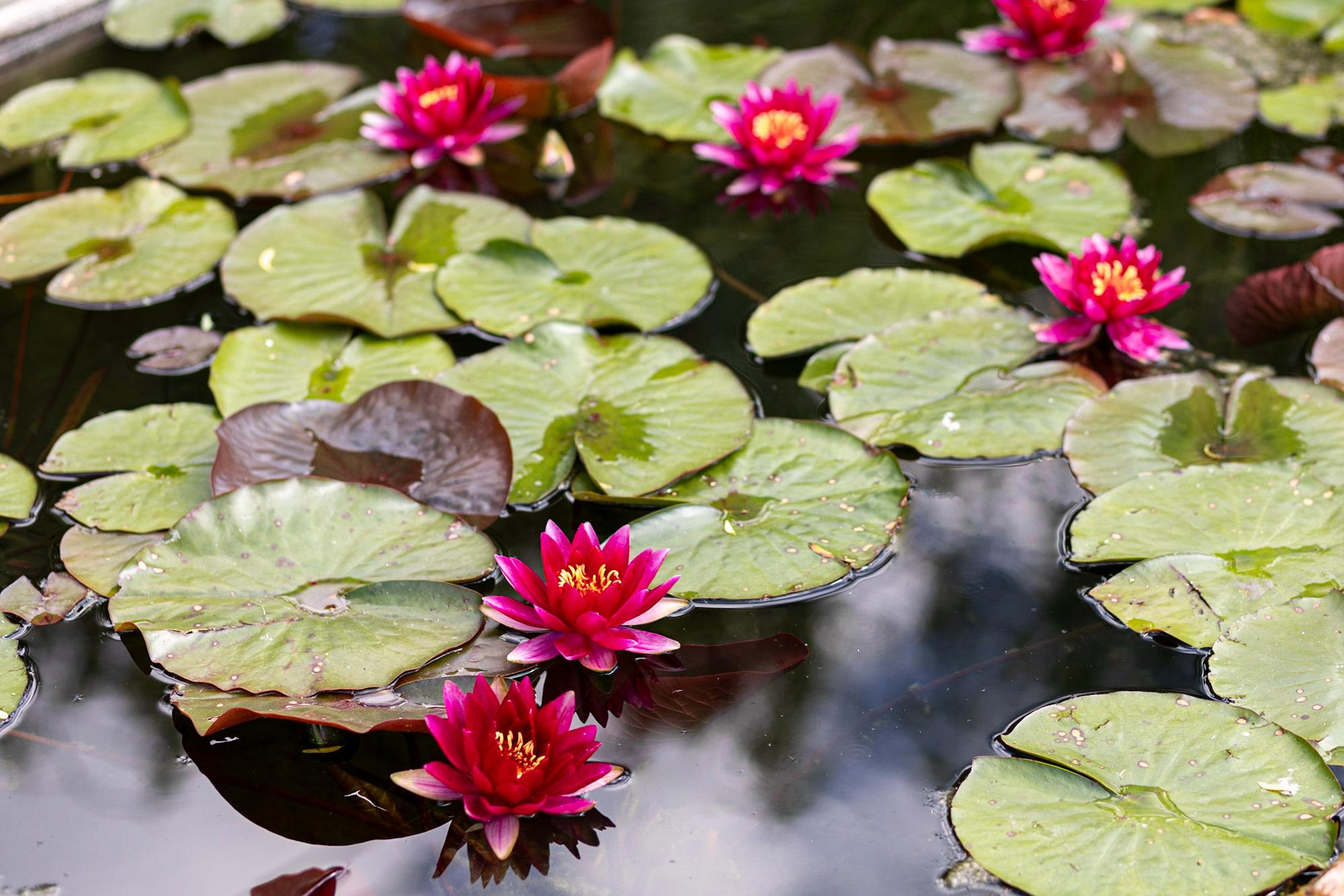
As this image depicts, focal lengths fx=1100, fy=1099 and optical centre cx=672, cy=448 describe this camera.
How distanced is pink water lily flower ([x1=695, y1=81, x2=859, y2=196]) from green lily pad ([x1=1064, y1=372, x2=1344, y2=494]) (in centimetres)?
123

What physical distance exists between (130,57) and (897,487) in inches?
128

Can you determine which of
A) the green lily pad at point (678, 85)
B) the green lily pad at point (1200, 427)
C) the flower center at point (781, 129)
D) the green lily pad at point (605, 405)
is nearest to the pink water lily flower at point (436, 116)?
the green lily pad at point (678, 85)

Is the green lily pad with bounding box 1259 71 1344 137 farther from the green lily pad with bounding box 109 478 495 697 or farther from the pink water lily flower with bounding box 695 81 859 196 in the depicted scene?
the green lily pad with bounding box 109 478 495 697

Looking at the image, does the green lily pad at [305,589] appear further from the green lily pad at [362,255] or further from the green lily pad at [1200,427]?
the green lily pad at [1200,427]

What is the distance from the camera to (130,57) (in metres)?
3.88

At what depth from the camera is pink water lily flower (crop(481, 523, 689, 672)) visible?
6.18ft

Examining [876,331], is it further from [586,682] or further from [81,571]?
[81,571]

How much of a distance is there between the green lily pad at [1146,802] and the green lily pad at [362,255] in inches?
64.6

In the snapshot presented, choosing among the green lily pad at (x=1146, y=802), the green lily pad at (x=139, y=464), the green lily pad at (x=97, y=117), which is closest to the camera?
the green lily pad at (x=1146, y=802)

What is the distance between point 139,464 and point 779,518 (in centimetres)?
133

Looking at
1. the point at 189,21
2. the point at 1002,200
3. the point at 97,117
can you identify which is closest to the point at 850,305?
the point at 1002,200

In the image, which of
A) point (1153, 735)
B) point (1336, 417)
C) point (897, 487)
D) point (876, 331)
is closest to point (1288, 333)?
point (1336, 417)

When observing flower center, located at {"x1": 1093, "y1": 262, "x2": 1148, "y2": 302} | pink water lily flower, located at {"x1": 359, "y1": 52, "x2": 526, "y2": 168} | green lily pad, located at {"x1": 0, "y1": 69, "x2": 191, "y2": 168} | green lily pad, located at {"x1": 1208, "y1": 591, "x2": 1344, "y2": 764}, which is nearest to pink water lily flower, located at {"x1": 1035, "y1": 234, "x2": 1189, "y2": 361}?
flower center, located at {"x1": 1093, "y1": 262, "x2": 1148, "y2": 302}

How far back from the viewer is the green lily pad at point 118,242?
2820 millimetres
